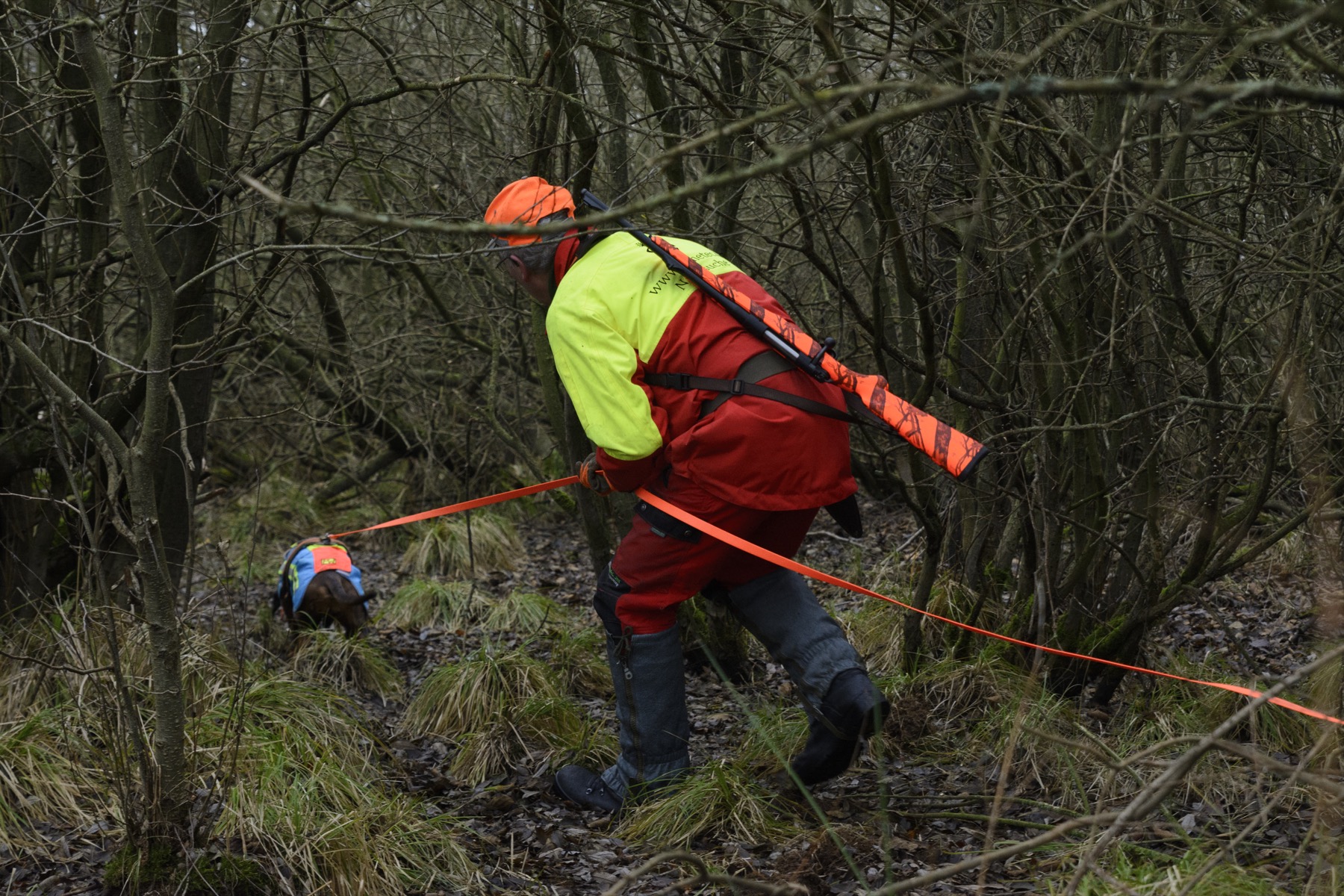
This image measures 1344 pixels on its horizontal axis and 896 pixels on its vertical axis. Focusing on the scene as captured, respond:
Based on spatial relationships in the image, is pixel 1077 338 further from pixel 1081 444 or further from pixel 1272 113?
pixel 1272 113

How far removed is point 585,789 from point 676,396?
4.64 ft

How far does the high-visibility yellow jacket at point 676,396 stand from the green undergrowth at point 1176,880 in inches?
49.9

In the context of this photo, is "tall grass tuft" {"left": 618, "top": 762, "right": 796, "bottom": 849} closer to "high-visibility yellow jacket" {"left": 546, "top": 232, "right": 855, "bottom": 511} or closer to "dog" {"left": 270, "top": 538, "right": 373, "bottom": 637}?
"high-visibility yellow jacket" {"left": 546, "top": 232, "right": 855, "bottom": 511}

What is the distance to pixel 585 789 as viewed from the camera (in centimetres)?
400

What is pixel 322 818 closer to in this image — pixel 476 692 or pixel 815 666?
pixel 476 692

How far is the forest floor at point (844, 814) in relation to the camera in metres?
3.24

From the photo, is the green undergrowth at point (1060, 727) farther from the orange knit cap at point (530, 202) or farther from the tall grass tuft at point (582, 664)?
the orange knit cap at point (530, 202)

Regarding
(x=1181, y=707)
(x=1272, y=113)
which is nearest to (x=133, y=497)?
(x=1272, y=113)

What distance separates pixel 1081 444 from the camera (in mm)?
4285

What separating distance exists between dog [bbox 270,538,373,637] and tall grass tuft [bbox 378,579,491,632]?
777 millimetres

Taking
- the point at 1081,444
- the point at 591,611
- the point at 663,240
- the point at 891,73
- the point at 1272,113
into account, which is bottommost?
the point at 591,611

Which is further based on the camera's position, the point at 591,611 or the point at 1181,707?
the point at 591,611

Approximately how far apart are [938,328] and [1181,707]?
1799 millimetres

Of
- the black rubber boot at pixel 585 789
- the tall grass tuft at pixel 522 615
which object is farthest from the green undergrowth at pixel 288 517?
the black rubber boot at pixel 585 789
